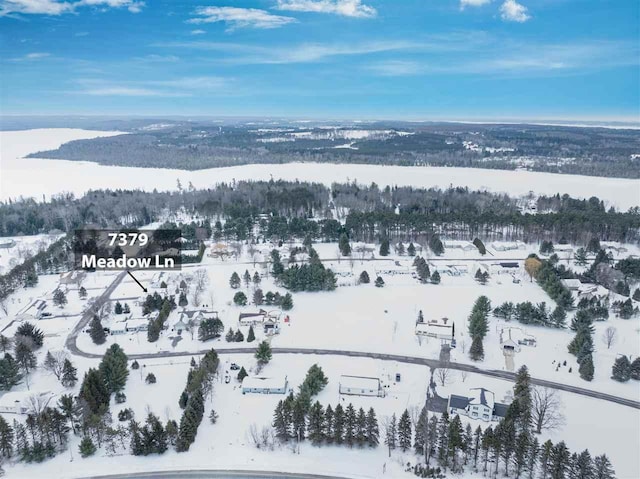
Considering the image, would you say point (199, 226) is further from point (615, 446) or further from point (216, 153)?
point (216, 153)

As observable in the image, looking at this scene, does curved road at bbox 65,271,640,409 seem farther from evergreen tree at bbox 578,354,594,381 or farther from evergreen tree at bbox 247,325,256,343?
evergreen tree at bbox 578,354,594,381

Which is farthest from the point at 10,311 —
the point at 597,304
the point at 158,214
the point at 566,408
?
the point at 597,304

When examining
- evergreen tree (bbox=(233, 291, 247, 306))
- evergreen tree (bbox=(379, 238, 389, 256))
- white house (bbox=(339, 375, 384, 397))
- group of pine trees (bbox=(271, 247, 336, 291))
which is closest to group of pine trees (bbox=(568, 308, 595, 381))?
white house (bbox=(339, 375, 384, 397))

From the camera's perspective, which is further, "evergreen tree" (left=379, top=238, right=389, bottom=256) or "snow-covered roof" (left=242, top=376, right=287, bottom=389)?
"evergreen tree" (left=379, top=238, right=389, bottom=256)

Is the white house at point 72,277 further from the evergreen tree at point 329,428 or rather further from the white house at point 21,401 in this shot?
the evergreen tree at point 329,428

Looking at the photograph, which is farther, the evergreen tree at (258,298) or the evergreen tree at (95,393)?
the evergreen tree at (258,298)

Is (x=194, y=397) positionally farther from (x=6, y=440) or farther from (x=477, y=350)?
(x=477, y=350)

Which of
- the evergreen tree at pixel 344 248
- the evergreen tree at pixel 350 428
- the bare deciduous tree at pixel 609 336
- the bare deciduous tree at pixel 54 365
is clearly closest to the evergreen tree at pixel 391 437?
the evergreen tree at pixel 350 428
